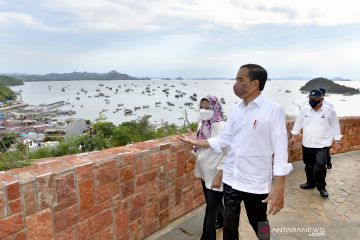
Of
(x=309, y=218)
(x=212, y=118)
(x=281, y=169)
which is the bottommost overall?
(x=309, y=218)

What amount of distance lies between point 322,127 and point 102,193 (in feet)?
10.7

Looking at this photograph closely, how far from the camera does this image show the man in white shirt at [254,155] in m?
2.20

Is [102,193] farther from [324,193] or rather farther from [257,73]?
[324,193]

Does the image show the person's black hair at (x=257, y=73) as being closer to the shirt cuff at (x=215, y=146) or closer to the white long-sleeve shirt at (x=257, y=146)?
the white long-sleeve shirt at (x=257, y=146)

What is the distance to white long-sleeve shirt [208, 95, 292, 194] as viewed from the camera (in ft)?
7.20

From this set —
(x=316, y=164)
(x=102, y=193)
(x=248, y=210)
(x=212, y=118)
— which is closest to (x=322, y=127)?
(x=316, y=164)

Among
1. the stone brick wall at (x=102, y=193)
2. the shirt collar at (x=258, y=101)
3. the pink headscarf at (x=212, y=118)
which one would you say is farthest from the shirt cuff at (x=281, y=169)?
the stone brick wall at (x=102, y=193)

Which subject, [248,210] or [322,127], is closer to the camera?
[248,210]

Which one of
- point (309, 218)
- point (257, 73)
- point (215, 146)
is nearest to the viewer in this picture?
point (257, 73)

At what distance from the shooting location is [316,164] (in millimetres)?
4492

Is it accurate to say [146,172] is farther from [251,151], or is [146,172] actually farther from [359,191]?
[359,191]

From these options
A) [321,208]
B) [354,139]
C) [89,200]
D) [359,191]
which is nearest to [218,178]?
[89,200]

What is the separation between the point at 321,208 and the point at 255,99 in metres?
2.63

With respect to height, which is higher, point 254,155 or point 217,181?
point 254,155
